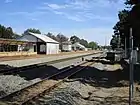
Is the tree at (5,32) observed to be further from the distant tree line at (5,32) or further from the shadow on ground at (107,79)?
the shadow on ground at (107,79)

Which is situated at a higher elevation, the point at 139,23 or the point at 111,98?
the point at 139,23

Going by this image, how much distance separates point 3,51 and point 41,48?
30.6 metres

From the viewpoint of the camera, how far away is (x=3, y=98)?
14.1 metres

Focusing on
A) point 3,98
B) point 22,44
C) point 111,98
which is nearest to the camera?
point 3,98

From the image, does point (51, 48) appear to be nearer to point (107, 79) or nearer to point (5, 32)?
point (5, 32)

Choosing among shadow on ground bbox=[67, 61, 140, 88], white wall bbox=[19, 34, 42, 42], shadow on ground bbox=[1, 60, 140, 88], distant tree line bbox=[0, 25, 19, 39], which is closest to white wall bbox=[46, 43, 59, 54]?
white wall bbox=[19, 34, 42, 42]

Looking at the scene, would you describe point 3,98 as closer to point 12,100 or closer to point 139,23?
point 12,100

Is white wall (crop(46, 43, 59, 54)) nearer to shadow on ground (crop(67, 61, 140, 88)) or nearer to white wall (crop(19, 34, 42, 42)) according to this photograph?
white wall (crop(19, 34, 42, 42))

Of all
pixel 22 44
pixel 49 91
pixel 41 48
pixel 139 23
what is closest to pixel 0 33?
pixel 41 48

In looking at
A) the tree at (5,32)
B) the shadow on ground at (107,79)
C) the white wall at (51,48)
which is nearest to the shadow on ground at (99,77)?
the shadow on ground at (107,79)

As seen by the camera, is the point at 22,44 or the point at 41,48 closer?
the point at 22,44

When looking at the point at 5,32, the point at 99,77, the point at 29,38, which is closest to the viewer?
the point at 99,77

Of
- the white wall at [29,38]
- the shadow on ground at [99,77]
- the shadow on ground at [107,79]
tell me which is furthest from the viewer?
the white wall at [29,38]

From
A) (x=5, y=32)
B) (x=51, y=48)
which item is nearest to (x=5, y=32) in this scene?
(x=5, y=32)
